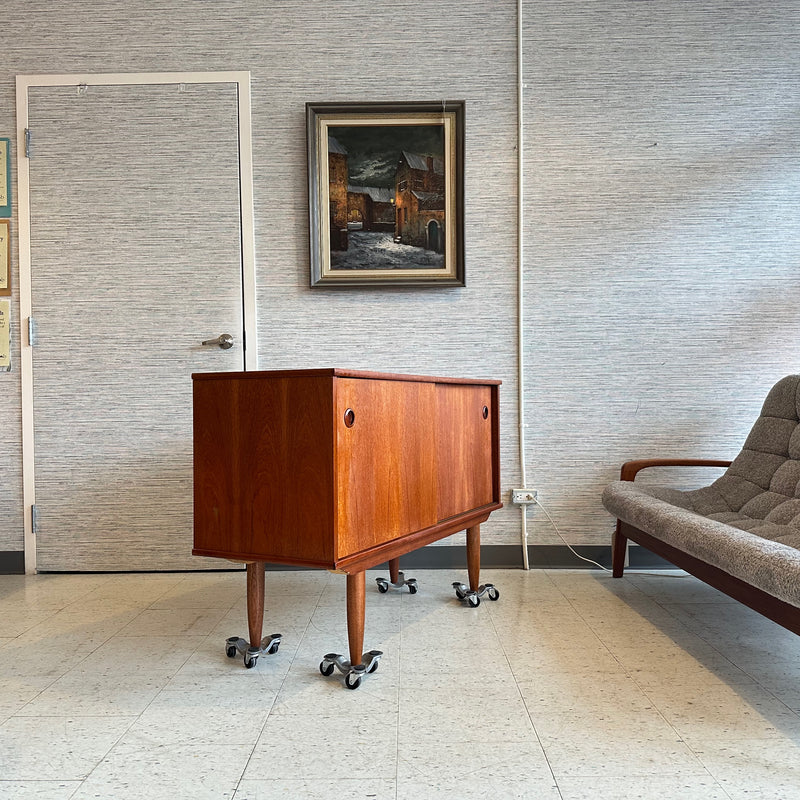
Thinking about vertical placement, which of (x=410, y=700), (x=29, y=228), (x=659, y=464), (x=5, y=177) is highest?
(x=5, y=177)

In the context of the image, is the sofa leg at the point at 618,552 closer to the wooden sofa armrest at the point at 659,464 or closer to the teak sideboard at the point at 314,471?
the wooden sofa armrest at the point at 659,464

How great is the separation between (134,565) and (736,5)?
373 cm

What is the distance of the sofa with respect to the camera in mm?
1821

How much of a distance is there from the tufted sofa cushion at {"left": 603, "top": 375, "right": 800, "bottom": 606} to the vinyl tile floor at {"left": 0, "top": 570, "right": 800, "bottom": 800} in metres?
0.34

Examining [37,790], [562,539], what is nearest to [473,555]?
[562,539]

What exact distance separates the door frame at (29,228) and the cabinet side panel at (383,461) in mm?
1295

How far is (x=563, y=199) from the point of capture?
3.32 meters

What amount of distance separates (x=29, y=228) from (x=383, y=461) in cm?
226

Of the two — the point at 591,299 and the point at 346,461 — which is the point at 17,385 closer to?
the point at 346,461

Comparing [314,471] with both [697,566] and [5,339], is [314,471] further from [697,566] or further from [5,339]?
[5,339]

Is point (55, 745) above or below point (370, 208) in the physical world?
below

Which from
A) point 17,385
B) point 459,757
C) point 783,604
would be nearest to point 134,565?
point 17,385

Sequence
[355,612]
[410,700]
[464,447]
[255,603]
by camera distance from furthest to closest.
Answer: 1. [464,447]
2. [255,603]
3. [355,612]
4. [410,700]

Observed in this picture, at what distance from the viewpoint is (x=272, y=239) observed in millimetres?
3322
